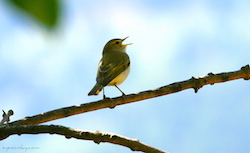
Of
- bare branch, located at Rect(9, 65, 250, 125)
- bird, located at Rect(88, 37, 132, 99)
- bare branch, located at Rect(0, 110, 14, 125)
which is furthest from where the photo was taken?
bird, located at Rect(88, 37, 132, 99)

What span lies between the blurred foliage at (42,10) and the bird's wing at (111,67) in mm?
5830

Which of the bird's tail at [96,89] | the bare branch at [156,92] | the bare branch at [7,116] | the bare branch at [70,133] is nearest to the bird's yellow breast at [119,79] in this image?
the bird's tail at [96,89]

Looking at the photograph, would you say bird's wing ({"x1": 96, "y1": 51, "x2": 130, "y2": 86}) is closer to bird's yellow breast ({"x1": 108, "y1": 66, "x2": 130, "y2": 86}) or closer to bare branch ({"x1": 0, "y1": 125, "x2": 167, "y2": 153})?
bird's yellow breast ({"x1": 108, "y1": 66, "x2": 130, "y2": 86})

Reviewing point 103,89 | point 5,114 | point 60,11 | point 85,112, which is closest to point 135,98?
point 85,112

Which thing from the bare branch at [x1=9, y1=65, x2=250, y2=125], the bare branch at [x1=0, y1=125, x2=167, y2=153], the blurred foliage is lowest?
the blurred foliage

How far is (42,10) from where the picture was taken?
1.68 ft

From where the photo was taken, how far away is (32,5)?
0.51 meters

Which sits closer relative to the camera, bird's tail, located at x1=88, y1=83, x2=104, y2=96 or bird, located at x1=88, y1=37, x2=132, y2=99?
bird's tail, located at x1=88, y1=83, x2=104, y2=96

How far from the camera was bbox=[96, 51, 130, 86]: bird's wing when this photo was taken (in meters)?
6.60

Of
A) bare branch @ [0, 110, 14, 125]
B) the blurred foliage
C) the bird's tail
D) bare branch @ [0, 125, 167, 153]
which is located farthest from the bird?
the blurred foliage

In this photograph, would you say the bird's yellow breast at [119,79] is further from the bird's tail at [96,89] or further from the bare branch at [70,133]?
the bare branch at [70,133]

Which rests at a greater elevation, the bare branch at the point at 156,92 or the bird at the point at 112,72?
the bird at the point at 112,72

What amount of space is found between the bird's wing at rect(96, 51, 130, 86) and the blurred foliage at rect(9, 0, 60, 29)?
5.83m

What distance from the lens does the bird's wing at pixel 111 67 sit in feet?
21.6
